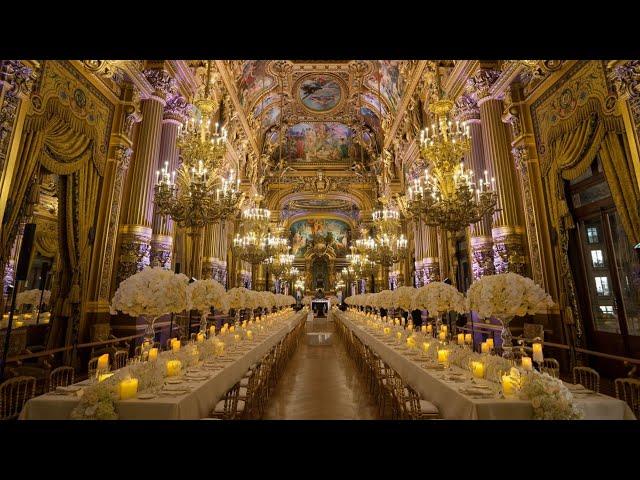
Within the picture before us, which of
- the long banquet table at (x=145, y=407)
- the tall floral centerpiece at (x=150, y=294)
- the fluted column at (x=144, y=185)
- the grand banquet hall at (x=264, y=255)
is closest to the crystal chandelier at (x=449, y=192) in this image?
the grand banquet hall at (x=264, y=255)

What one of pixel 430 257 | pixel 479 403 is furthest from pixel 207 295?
pixel 430 257

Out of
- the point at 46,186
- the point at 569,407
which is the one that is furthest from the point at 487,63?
the point at 46,186

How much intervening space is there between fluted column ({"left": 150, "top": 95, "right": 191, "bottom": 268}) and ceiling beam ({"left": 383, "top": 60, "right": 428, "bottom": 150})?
9.30 meters

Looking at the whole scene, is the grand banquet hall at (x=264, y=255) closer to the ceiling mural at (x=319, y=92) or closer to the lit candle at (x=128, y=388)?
the lit candle at (x=128, y=388)

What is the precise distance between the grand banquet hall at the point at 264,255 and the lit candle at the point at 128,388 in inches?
1.1

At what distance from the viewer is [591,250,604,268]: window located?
6.91m

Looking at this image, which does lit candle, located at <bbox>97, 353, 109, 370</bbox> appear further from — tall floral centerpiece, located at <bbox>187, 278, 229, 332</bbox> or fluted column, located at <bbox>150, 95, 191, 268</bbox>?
fluted column, located at <bbox>150, 95, 191, 268</bbox>

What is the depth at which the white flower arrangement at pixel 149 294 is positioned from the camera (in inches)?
129

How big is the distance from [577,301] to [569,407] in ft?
19.9

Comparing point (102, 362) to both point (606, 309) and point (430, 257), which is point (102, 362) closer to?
point (606, 309)
